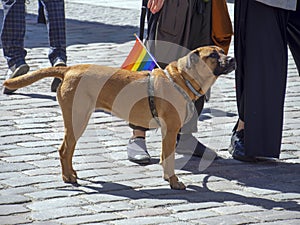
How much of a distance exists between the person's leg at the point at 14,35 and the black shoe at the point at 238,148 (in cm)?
259

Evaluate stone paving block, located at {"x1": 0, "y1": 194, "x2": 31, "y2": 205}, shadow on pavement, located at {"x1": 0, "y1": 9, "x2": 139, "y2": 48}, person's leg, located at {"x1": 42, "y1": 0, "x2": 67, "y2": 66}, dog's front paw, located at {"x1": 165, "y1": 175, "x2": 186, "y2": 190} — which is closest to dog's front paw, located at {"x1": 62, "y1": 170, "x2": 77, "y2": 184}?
stone paving block, located at {"x1": 0, "y1": 194, "x2": 31, "y2": 205}

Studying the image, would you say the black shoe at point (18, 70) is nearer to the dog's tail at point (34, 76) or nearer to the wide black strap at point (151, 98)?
the dog's tail at point (34, 76)

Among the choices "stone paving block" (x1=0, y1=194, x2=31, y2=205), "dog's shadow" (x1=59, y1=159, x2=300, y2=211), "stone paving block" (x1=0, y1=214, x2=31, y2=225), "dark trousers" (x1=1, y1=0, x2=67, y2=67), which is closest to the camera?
"stone paving block" (x1=0, y1=214, x2=31, y2=225)

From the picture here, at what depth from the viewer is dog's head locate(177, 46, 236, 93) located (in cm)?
539

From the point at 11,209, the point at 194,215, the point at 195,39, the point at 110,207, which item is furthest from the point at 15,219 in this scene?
the point at 195,39

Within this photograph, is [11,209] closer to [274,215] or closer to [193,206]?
[193,206]

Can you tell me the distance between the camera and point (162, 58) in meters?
6.06

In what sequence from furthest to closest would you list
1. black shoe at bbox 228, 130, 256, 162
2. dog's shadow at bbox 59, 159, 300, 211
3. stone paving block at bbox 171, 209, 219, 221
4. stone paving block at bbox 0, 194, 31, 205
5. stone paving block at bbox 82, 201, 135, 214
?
1. black shoe at bbox 228, 130, 256, 162
2. dog's shadow at bbox 59, 159, 300, 211
3. stone paving block at bbox 0, 194, 31, 205
4. stone paving block at bbox 82, 201, 135, 214
5. stone paving block at bbox 171, 209, 219, 221

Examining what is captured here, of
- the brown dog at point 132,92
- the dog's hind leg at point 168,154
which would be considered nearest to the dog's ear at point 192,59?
the brown dog at point 132,92

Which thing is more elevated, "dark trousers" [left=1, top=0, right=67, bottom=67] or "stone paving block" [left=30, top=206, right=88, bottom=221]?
"dark trousers" [left=1, top=0, right=67, bottom=67]

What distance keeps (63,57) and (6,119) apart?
131cm

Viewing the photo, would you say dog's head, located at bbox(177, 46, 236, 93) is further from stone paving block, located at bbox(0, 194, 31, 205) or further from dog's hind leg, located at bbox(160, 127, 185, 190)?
stone paving block, located at bbox(0, 194, 31, 205)

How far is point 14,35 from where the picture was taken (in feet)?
26.6

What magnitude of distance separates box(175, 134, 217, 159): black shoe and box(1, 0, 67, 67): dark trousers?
7.35ft
